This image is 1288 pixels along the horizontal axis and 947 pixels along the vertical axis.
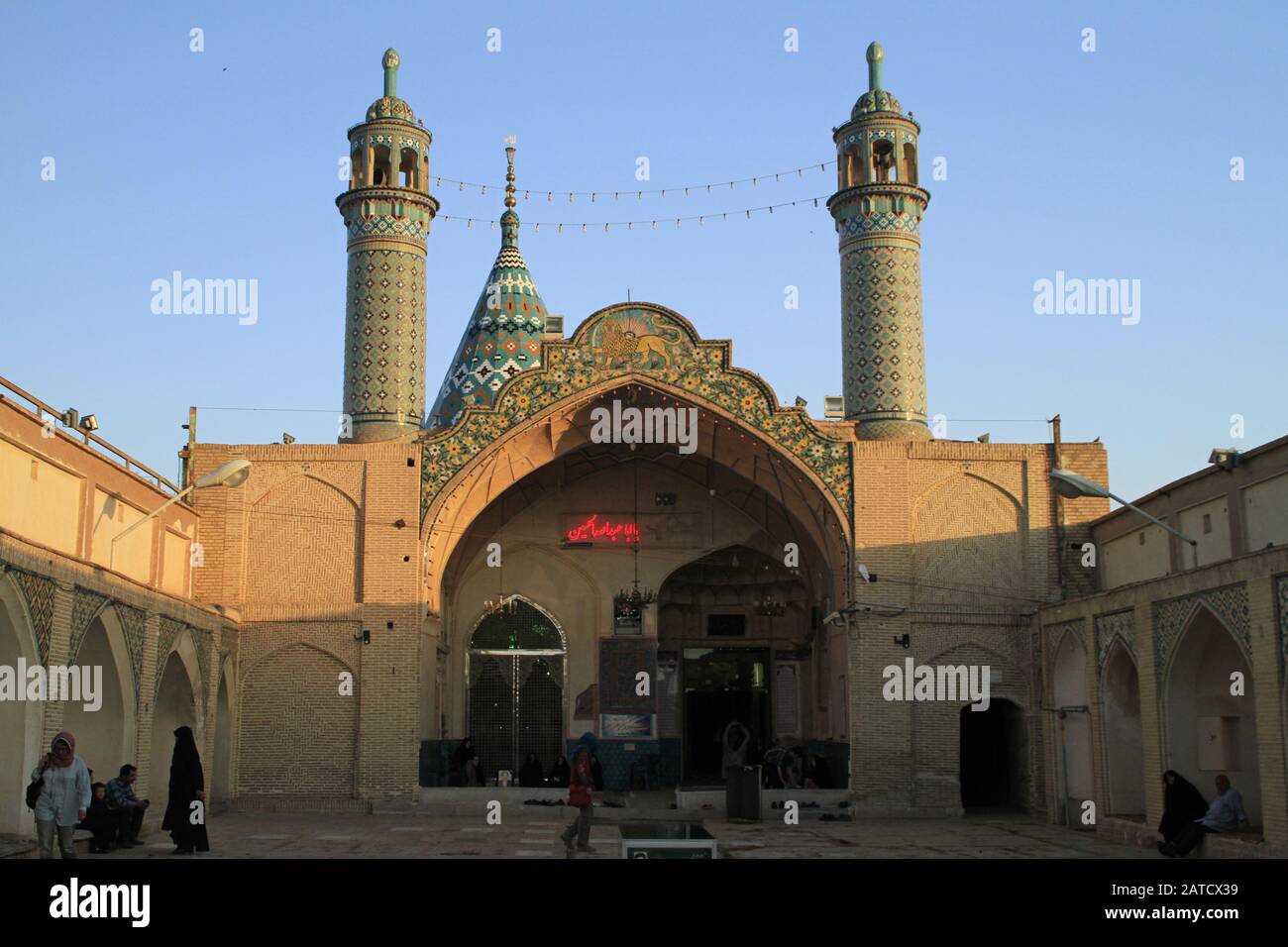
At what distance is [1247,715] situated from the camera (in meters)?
15.0

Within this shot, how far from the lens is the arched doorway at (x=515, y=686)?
74.5 ft

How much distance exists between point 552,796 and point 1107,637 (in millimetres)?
7245

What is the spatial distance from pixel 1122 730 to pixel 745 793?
4.36 meters

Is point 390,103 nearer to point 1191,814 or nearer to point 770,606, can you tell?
point 770,606

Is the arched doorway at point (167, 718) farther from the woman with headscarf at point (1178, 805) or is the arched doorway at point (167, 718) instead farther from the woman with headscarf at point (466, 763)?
the woman with headscarf at point (1178, 805)

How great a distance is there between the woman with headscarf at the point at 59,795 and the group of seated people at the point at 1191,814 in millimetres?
9146

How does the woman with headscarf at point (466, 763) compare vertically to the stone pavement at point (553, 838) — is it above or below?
above

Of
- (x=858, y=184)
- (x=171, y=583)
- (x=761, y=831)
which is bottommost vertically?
(x=761, y=831)

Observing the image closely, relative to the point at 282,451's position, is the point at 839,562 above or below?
below

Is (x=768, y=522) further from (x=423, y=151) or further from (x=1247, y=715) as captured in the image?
(x=1247, y=715)

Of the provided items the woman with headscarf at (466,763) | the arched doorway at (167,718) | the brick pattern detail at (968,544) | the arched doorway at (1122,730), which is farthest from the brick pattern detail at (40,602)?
the brick pattern detail at (968,544)

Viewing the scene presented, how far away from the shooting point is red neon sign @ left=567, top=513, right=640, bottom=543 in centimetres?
2292

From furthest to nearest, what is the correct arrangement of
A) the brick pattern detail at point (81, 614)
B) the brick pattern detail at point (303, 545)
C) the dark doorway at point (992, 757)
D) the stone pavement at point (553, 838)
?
the dark doorway at point (992, 757) → the brick pattern detail at point (303, 545) → the stone pavement at point (553, 838) → the brick pattern detail at point (81, 614)
